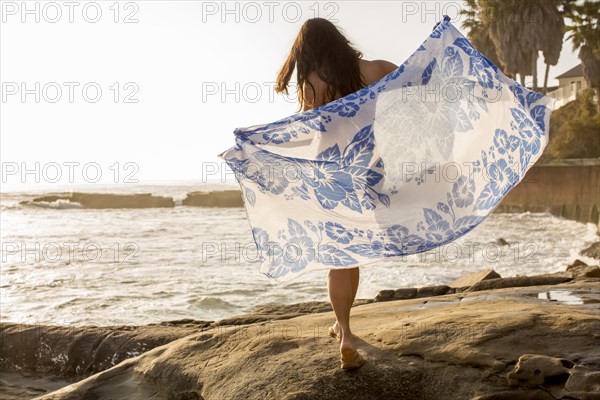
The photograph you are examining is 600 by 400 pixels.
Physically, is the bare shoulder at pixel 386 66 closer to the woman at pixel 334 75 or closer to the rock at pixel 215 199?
the woman at pixel 334 75

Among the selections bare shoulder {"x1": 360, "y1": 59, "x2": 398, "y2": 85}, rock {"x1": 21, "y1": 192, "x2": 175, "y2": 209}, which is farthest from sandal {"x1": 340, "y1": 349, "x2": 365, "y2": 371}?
rock {"x1": 21, "y1": 192, "x2": 175, "y2": 209}

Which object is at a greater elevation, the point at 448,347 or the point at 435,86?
the point at 435,86

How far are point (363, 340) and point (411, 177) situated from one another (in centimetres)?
100

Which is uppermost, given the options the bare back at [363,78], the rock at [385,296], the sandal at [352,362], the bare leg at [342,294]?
the bare back at [363,78]

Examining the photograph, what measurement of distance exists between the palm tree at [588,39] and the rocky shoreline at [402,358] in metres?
25.7

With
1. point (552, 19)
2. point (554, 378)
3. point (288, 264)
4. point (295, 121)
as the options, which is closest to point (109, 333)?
point (288, 264)

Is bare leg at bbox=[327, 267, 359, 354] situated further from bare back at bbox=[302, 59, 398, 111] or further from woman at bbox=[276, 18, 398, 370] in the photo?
bare back at bbox=[302, 59, 398, 111]

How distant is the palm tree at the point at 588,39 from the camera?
2841cm

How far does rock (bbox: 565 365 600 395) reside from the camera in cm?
314

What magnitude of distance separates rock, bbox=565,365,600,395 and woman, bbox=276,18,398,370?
1.05m

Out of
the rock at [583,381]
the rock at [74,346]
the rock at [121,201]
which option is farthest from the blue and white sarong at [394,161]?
the rock at [121,201]

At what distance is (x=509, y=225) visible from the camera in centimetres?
2361

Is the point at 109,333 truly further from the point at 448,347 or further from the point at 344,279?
the point at 448,347

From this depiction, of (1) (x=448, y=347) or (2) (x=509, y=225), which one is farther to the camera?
(2) (x=509, y=225)
